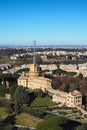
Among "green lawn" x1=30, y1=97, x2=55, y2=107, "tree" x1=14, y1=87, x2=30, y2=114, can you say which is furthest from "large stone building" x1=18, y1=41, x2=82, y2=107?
"tree" x1=14, y1=87, x2=30, y2=114

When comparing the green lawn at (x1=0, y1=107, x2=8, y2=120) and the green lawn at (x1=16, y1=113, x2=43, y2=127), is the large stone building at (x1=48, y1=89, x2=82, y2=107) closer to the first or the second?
the green lawn at (x1=16, y1=113, x2=43, y2=127)

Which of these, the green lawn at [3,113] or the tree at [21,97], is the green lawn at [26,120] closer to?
the green lawn at [3,113]

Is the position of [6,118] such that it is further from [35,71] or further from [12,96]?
[35,71]

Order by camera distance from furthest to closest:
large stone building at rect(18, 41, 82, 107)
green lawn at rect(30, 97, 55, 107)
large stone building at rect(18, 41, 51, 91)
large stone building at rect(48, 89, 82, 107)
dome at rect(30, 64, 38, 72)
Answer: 1. dome at rect(30, 64, 38, 72)
2. large stone building at rect(18, 41, 51, 91)
3. green lawn at rect(30, 97, 55, 107)
4. large stone building at rect(18, 41, 82, 107)
5. large stone building at rect(48, 89, 82, 107)

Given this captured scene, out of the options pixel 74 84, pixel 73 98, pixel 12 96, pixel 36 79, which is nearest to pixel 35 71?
pixel 36 79

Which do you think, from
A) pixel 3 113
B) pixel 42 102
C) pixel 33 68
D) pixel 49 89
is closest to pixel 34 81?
pixel 33 68

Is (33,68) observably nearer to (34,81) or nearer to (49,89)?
(34,81)

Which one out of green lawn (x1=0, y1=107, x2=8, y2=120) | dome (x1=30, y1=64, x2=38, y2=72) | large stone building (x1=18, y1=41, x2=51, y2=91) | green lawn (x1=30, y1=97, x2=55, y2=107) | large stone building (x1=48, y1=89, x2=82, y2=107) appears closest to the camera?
green lawn (x1=0, y1=107, x2=8, y2=120)
